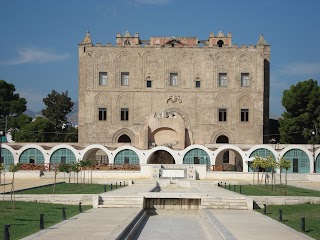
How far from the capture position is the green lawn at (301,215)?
1470 cm

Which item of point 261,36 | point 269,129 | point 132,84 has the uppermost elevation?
point 261,36

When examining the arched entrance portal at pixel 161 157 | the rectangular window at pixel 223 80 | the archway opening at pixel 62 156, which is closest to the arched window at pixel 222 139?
the rectangular window at pixel 223 80

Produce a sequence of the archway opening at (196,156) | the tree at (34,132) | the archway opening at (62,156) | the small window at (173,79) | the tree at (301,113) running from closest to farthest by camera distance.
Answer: the archway opening at (196,156) → the archway opening at (62,156) → the tree at (301,113) → the small window at (173,79) → the tree at (34,132)

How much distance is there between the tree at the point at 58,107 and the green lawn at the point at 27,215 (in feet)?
173

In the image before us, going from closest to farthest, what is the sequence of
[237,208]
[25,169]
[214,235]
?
[214,235]
[237,208]
[25,169]

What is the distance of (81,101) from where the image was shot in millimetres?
52188

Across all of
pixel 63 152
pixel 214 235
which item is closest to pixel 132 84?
pixel 63 152

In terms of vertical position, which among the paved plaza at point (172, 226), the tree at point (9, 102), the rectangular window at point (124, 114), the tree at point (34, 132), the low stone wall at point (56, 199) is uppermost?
the tree at point (9, 102)

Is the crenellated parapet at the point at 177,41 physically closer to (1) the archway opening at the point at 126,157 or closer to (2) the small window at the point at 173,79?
(2) the small window at the point at 173,79

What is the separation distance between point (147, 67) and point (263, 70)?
10.6 m

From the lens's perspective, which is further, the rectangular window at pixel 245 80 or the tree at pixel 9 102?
the tree at pixel 9 102

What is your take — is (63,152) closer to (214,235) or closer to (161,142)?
(161,142)

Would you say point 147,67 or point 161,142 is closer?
point 161,142

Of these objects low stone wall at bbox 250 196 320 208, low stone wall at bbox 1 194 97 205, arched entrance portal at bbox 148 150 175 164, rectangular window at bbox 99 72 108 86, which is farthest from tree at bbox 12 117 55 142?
low stone wall at bbox 250 196 320 208
